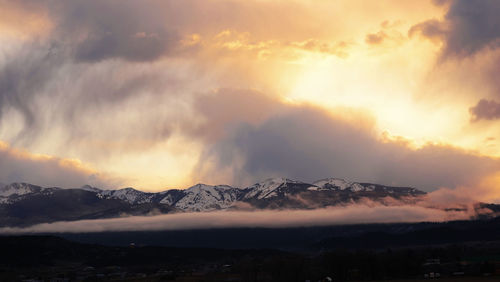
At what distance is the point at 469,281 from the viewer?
198000 millimetres

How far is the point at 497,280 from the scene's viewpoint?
619 ft

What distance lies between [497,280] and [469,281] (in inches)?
425
